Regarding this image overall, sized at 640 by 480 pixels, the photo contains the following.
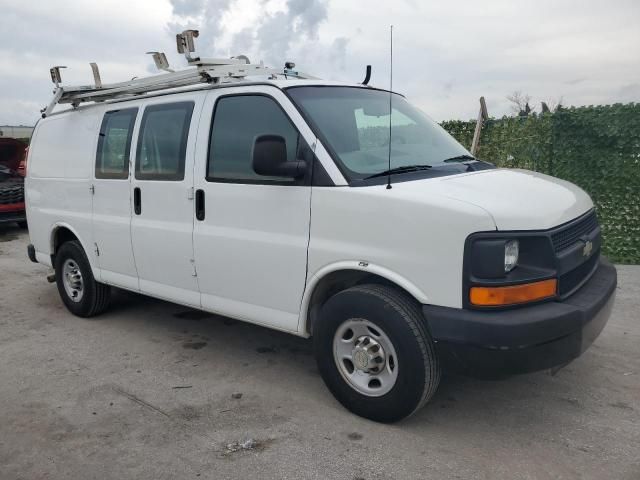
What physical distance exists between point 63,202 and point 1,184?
6.64 meters

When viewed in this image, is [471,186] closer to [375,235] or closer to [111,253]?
[375,235]

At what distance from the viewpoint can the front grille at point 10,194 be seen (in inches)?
423

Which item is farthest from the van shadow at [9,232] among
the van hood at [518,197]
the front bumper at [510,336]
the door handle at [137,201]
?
the front bumper at [510,336]

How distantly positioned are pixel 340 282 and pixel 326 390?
2.68ft

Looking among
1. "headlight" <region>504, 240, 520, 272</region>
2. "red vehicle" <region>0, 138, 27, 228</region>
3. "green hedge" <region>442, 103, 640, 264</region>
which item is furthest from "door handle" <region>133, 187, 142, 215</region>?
"red vehicle" <region>0, 138, 27, 228</region>

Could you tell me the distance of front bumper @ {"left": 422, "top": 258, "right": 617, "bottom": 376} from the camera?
9.23 feet

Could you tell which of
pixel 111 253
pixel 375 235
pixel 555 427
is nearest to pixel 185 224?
pixel 111 253

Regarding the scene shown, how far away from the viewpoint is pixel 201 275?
4.14 meters

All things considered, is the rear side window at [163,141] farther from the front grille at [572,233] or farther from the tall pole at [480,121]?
the tall pole at [480,121]

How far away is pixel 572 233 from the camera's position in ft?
10.7

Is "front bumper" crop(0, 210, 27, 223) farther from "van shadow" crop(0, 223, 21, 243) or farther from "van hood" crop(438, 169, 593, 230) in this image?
"van hood" crop(438, 169, 593, 230)

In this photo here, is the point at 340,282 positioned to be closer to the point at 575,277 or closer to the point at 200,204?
the point at 200,204

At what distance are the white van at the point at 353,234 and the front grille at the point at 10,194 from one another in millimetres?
7063

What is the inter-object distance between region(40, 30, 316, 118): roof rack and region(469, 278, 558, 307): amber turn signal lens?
2197 millimetres
